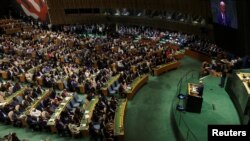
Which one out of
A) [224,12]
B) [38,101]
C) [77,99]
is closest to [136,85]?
[77,99]

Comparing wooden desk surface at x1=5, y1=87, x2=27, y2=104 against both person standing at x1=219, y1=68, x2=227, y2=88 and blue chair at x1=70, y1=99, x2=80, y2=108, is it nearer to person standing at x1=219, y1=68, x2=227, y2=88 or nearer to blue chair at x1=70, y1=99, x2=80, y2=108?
blue chair at x1=70, y1=99, x2=80, y2=108

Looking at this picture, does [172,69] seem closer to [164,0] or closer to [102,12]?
[164,0]

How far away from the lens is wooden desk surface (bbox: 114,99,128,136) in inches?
478

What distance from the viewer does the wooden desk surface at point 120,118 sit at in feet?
39.9

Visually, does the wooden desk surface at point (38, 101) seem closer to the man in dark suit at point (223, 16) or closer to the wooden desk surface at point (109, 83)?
the wooden desk surface at point (109, 83)

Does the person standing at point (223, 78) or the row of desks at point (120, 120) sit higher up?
the person standing at point (223, 78)

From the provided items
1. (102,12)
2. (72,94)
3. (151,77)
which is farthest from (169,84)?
(102,12)

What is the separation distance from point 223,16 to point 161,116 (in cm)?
782

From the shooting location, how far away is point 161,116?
46.6ft

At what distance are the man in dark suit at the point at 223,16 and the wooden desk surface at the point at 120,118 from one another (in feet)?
25.5

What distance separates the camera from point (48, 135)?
42.6ft

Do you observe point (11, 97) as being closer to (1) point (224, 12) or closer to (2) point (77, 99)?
(2) point (77, 99)

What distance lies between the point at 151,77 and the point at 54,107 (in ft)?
22.2

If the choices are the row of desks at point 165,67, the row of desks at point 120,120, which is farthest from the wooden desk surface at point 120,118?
the row of desks at point 165,67
